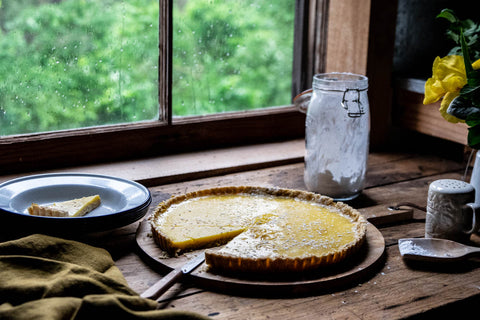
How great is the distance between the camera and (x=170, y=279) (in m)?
0.92

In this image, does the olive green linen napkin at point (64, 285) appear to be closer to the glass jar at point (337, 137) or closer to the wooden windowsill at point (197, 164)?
the wooden windowsill at point (197, 164)

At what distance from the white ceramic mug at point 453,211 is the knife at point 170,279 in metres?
0.45

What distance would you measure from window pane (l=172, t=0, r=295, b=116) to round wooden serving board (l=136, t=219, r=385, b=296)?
624 millimetres

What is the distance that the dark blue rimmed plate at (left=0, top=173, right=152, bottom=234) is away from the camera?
3.30 feet

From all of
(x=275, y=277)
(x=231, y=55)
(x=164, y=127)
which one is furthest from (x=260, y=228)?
(x=231, y=55)

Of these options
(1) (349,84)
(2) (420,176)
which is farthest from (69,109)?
(2) (420,176)

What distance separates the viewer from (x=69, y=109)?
1.43 metres

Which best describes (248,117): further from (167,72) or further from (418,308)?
(418,308)

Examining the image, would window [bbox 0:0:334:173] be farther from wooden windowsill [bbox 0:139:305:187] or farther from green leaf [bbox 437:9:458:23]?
green leaf [bbox 437:9:458:23]

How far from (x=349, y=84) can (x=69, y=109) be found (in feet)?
2.17

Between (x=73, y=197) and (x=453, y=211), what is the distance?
73 centimetres

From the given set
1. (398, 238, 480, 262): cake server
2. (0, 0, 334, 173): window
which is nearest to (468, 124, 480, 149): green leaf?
(398, 238, 480, 262): cake server

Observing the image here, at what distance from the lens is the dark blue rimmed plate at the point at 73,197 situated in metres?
1.01

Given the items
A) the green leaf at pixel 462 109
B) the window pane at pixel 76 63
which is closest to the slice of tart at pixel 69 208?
the window pane at pixel 76 63
